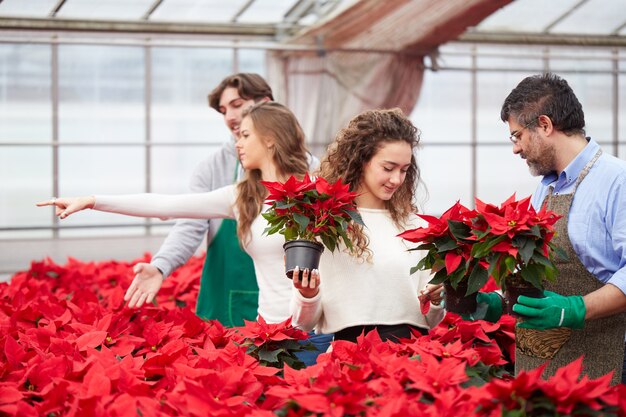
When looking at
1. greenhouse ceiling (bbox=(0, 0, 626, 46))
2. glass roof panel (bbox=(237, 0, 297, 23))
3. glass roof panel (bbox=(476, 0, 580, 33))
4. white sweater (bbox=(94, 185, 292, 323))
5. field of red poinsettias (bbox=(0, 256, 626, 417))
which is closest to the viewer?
field of red poinsettias (bbox=(0, 256, 626, 417))

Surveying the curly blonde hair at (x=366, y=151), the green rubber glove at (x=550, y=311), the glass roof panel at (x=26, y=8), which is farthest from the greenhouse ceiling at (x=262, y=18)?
the green rubber glove at (x=550, y=311)

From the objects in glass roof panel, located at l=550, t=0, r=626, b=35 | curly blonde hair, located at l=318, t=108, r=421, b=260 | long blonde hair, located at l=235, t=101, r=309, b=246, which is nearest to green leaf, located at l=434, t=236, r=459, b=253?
curly blonde hair, located at l=318, t=108, r=421, b=260

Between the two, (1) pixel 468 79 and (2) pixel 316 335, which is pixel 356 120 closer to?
(2) pixel 316 335

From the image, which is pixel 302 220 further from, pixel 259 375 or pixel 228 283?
pixel 228 283

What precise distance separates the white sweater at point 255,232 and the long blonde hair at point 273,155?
0.13ft

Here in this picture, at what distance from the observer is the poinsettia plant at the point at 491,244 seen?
2123mm

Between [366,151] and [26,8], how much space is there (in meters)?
6.62

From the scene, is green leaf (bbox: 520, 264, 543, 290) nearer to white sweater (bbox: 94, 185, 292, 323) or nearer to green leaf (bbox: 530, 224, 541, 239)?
green leaf (bbox: 530, 224, 541, 239)

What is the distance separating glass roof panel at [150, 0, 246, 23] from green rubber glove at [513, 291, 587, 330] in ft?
23.6

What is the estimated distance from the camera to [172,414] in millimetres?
1999

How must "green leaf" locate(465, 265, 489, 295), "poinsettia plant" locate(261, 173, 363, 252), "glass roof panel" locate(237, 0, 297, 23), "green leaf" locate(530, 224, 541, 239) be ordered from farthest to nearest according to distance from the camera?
"glass roof panel" locate(237, 0, 297, 23), "poinsettia plant" locate(261, 173, 363, 252), "green leaf" locate(465, 265, 489, 295), "green leaf" locate(530, 224, 541, 239)

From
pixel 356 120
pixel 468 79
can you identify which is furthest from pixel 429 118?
pixel 356 120

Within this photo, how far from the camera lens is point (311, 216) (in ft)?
8.31

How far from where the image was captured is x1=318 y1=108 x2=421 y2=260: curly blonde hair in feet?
8.84
